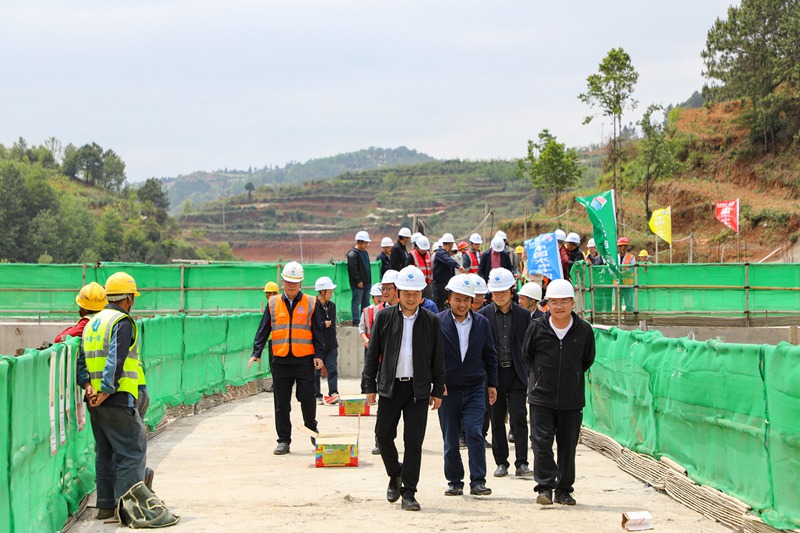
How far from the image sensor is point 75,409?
950 centimetres

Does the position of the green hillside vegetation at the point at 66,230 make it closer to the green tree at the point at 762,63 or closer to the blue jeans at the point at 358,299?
the green tree at the point at 762,63

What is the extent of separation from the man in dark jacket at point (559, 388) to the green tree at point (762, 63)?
59.8 m

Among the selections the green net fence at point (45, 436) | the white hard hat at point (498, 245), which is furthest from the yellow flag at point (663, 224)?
the green net fence at point (45, 436)

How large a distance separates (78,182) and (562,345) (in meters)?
177

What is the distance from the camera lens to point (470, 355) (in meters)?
10.0

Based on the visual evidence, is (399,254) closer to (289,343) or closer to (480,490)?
(289,343)

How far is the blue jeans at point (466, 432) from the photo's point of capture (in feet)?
32.0

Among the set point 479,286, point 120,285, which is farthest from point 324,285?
point 120,285

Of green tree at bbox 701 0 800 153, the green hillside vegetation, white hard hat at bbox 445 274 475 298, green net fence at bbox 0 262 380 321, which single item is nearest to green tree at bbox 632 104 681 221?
green tree at bbox 701 0 800 153

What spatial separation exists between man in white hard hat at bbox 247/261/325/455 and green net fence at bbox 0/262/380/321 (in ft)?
46.0

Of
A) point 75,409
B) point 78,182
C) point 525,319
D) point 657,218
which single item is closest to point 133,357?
point 75,409

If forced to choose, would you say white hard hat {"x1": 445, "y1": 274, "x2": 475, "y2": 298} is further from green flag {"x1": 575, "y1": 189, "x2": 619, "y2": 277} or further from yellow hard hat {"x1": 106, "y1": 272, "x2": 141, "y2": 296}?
green flag {"x1": 575, "y1": 189, "x2": 619, "y2": 277}

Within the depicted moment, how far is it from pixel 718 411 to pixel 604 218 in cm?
1209

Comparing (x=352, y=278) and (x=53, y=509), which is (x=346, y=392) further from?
(x=53, y=509)
